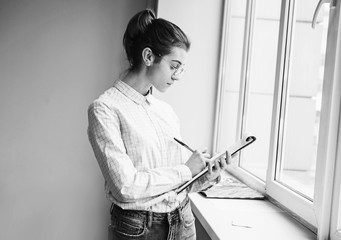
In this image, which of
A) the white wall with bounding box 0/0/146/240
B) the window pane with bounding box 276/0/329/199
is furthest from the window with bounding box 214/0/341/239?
the white wall with bounding box 0/0/146/240

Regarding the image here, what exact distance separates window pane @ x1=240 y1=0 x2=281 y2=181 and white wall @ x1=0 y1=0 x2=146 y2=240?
40.1 inches

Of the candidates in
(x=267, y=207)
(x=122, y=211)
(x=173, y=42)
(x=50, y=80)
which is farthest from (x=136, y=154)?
(x=50, y=80)

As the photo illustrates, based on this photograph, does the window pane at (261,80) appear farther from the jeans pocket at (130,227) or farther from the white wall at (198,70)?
the jeans pocket at (130,227)

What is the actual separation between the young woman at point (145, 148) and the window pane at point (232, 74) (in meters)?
1.27

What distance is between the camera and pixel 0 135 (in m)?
3.04

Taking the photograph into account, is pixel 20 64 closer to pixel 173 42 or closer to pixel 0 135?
pixel 0 135

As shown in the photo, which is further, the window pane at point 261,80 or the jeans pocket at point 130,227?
the window pane at point 261,80

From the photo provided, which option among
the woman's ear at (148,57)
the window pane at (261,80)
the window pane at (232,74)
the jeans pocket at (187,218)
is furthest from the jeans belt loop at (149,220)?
the window pane at (232,74)

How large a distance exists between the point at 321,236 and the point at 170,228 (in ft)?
1.55

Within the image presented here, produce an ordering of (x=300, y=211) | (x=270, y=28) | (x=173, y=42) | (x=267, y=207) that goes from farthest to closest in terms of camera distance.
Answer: (x=270, y=28), (x=267, y=207), (x=300, y=211), (x=173, y=42)

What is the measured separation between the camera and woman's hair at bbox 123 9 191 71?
4.60 ft

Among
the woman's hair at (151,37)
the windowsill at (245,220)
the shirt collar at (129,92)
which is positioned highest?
the woman's hair at (151,37)

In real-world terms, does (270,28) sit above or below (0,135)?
above

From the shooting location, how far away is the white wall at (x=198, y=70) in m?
2.73
